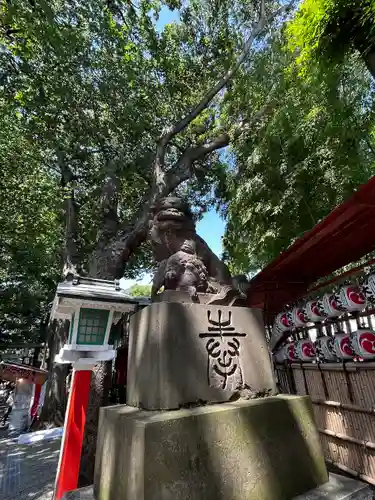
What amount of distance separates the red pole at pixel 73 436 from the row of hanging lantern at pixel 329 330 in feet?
10.7

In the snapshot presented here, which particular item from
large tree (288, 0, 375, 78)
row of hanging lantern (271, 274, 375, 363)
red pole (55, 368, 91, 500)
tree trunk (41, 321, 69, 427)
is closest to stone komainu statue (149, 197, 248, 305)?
row of hanging lantern (271, 274, 375, 363)

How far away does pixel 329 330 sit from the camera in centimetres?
431

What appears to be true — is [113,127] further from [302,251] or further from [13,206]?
[302,251]

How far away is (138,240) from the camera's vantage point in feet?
23.9

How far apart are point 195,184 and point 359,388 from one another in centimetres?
912

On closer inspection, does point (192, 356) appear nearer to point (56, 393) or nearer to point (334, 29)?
point (334, 29)

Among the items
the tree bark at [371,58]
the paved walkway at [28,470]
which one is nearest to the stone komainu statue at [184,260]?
the tree bark at [371,58]

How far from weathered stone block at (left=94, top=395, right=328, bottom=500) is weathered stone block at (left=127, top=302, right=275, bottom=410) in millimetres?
112

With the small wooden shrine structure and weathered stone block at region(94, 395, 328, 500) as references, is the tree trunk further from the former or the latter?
weathered stone block at region(94, 395, 328, 500)

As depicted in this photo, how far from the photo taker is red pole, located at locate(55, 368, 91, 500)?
352 centimetres

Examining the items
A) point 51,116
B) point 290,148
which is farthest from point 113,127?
point 290,148

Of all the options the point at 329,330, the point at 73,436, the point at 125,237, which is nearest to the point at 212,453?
the point at 73,436

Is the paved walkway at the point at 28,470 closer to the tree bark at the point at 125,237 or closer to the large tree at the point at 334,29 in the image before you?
the tree bark at the point at 125,237

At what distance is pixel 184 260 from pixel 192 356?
94cm
